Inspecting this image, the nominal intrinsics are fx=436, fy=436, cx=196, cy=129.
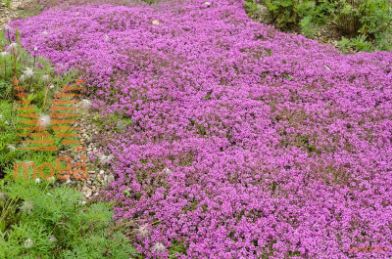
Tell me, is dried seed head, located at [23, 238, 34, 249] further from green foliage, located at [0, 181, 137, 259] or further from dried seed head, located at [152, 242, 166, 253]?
dried seed head, located at [152, 242, 166, 253]

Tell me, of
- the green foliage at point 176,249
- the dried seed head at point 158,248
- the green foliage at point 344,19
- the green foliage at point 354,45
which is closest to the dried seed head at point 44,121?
the dried seed head at point 158,248

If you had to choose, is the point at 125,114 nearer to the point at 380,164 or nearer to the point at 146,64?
the point at 146,64

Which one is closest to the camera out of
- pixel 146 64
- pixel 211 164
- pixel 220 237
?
pixel 220 237

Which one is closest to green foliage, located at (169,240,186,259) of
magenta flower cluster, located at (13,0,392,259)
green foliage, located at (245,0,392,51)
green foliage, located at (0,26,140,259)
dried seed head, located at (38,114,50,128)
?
magenta flower cluster, located at (13,0,392,259)

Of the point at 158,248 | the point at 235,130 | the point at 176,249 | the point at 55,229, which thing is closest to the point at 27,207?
the point at 55,229

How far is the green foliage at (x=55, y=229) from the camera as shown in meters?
4.98

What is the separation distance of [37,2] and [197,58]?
591cm

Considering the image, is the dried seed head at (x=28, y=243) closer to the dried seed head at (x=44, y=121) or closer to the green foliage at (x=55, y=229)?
the green foliage at (x=55, y=229)

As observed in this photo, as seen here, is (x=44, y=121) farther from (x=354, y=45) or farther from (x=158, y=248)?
(x=354, y=45)

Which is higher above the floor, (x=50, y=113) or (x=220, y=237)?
(x=50, y=113)

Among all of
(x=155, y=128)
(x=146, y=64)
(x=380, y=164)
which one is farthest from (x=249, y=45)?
(x=380, y=164)

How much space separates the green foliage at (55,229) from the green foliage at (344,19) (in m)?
7.17

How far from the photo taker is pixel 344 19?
35.5ft

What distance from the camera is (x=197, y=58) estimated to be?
30.0 feet
